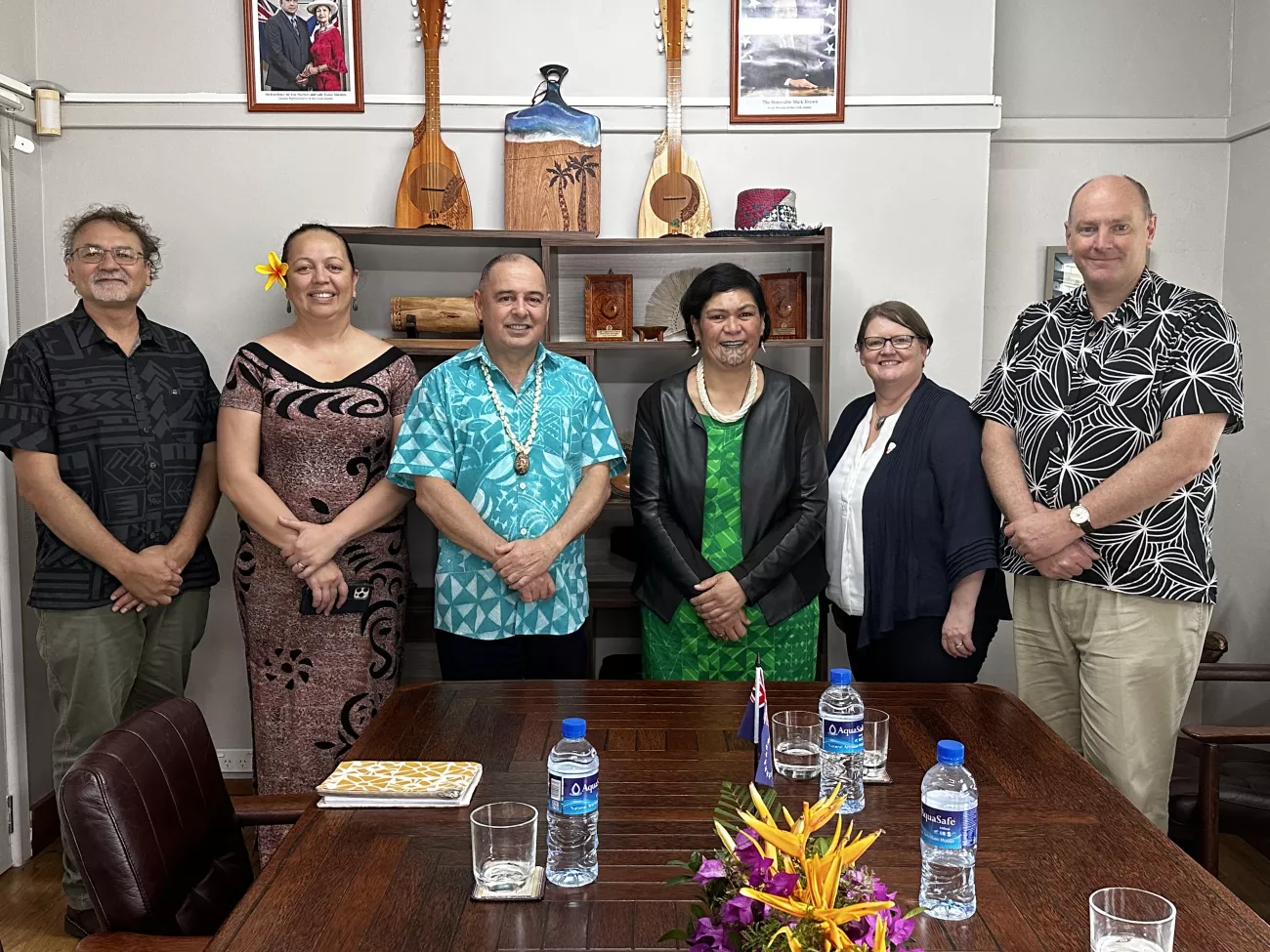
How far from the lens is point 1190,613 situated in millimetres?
2420

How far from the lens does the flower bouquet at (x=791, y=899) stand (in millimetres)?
879

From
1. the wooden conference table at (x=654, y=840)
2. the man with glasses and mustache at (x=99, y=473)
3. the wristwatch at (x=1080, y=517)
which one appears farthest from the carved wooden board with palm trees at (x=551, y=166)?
the wooden conference table at (x=654, y=840)

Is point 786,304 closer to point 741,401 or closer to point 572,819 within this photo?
point 741,401

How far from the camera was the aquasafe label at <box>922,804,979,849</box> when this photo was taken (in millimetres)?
1304

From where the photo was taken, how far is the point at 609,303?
3.58 metres

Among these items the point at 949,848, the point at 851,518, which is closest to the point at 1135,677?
the point at 851,518

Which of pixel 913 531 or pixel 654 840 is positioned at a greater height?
pixel 913 531

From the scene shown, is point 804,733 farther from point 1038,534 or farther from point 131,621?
point 131,621

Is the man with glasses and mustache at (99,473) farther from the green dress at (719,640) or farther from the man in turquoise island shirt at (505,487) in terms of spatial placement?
the green dress at (719,640)

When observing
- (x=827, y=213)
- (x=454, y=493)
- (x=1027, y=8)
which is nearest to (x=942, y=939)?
(x=454, y=493)

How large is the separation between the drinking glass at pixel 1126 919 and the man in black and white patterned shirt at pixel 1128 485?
1399 millimetres

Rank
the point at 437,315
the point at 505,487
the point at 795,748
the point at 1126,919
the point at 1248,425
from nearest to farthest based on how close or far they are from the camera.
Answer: the point at 1126,919 < the point at 795,748 < the point at 505,487 < the point at 437,315 < the point at 1248,425

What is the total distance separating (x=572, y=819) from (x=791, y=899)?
551 millimetres

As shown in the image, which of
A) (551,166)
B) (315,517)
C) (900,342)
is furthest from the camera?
(551,166)
